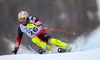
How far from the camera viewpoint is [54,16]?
2918 mm

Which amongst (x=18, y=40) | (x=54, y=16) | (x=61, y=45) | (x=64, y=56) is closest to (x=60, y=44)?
(x=61, y=45)

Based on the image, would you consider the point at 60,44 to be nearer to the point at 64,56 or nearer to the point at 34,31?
the point at 64,56

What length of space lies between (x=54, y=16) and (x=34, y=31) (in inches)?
9.8

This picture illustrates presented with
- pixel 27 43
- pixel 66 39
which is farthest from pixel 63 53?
pixel 27 43

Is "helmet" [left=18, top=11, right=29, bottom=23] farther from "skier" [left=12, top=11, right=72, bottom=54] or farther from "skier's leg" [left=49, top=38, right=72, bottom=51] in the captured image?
"skier's leg" [left=49, top=38, right=72, bottom=51]

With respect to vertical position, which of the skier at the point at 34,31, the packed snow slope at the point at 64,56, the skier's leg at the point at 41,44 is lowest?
the packed snow slope at the point at 64,56

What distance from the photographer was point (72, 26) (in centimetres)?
289

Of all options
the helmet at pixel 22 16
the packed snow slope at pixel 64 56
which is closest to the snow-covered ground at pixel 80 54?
the packed snow slope at pixel 64 56

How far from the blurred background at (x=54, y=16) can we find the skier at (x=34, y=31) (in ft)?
0.12

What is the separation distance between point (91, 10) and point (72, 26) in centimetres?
24

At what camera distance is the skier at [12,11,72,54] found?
2912 mm

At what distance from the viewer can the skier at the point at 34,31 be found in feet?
9.55

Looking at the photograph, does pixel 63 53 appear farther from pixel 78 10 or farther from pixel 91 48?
pixel 78 10

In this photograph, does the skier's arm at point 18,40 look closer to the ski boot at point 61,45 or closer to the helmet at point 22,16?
the helmet at point 22,16
